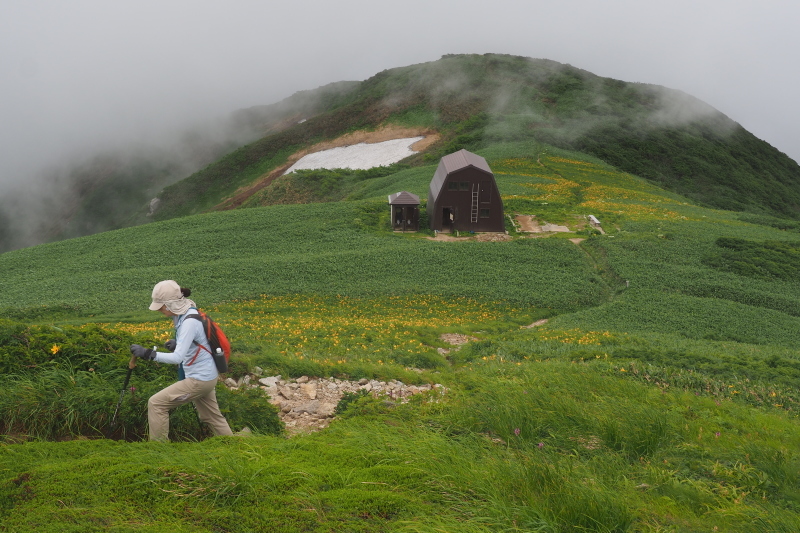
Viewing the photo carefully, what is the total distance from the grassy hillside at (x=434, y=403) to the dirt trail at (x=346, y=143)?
140ft

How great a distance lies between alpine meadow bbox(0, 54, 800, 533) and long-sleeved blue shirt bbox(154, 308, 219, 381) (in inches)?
35.5

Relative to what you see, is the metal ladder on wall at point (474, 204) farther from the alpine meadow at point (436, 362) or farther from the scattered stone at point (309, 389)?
the scattered stone at point (309, 389)

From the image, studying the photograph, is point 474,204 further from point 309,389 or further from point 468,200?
point 309,389

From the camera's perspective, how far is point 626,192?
55.8 meters

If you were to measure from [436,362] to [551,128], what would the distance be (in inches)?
2708

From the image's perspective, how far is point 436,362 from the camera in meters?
17.1

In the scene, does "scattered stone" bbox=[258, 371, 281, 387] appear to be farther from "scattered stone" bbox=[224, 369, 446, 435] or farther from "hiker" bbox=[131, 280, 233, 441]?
"hiker" bbox=[131, 280, 233, 441]

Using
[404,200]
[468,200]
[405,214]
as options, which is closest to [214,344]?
[404,200]

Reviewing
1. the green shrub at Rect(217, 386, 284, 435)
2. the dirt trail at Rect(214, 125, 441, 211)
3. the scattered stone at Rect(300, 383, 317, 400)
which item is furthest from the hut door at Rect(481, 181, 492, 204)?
the dirt trail at Rect(214, 125, 441, 211)

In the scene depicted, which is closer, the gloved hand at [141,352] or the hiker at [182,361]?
the gloved hand at [141,352]

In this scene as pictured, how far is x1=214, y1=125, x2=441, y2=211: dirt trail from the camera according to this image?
7549 centimetres

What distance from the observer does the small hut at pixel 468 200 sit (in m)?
41.4

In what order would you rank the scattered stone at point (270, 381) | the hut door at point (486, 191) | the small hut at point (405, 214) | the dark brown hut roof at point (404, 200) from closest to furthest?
1. the scattered stone at point (270, 381)
2. the dark brown hut roof at point (404, 200)
3. the hut door at point (486, 191)
4. the small hut at point (405, 214)

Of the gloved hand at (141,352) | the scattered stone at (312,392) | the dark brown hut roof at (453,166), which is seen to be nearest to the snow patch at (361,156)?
the dark brown hut roof at (453,166)
